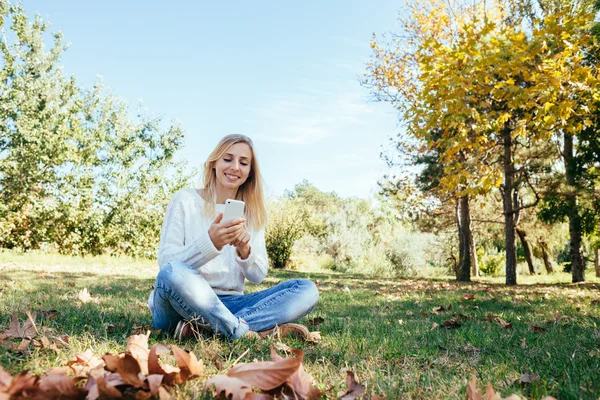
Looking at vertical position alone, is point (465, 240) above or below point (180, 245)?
below

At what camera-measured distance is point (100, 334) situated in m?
2.37

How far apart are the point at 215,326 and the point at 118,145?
1588 cm

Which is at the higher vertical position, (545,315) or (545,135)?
(545,135)

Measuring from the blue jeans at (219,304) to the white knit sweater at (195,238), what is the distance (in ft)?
0.43

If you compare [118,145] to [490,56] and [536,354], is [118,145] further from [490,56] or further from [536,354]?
[536,354]

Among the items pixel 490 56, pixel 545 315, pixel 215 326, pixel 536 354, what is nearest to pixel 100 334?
pixel 215 326

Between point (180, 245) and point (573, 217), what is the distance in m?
9.93

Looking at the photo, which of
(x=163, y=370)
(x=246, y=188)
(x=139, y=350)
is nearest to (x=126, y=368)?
(x=163, y=370)

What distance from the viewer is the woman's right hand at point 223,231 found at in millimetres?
2398

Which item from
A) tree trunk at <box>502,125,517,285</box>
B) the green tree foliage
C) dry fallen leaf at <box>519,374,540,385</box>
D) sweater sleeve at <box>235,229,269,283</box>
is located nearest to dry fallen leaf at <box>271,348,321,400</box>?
dry fallen leaf at <box>519,374,540,385</box>

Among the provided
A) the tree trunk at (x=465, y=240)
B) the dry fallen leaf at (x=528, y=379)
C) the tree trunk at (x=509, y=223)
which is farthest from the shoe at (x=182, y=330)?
the tree trunk at (x=465, y=240)

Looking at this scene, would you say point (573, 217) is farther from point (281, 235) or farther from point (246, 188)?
point (281, 235)

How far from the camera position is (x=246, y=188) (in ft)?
10.8

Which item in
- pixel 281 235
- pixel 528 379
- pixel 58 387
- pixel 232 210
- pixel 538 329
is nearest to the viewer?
pixel 58 387
